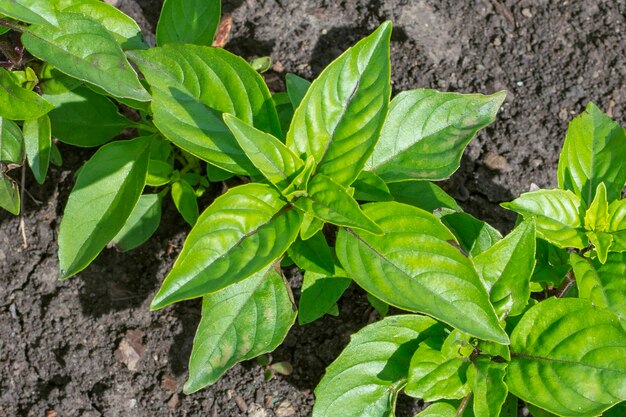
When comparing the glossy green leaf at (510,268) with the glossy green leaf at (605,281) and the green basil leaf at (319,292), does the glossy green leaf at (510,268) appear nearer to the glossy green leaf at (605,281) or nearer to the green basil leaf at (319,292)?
the glossy green leaf at (605,281)

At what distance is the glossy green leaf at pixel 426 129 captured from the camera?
254cm

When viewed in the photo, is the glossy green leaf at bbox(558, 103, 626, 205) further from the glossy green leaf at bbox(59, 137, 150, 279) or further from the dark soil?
the glossy green leaf at bbox(59, 137, 150, 279)

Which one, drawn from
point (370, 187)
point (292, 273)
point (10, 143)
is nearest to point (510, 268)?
point (370, 187)

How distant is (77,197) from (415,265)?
1.30m

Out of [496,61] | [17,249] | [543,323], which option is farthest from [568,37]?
[17,249]

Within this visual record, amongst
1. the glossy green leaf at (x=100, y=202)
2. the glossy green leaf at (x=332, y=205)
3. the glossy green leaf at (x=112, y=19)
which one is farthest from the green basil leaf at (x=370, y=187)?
the glossy green leaf at (x=112, y=19)

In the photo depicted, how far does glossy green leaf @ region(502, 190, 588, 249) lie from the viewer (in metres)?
2.45

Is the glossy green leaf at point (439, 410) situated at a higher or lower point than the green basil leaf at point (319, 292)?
lower

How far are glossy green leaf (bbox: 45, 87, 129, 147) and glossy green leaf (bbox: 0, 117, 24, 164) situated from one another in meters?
0.22

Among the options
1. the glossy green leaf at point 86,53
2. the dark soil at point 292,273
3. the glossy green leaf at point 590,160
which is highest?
the glossy green leaf at point 590,160

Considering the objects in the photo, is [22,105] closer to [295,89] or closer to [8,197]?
[8,197]

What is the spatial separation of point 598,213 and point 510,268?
1.28 ft

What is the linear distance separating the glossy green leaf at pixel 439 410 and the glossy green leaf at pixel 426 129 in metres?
0.78

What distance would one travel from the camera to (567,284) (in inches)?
108
